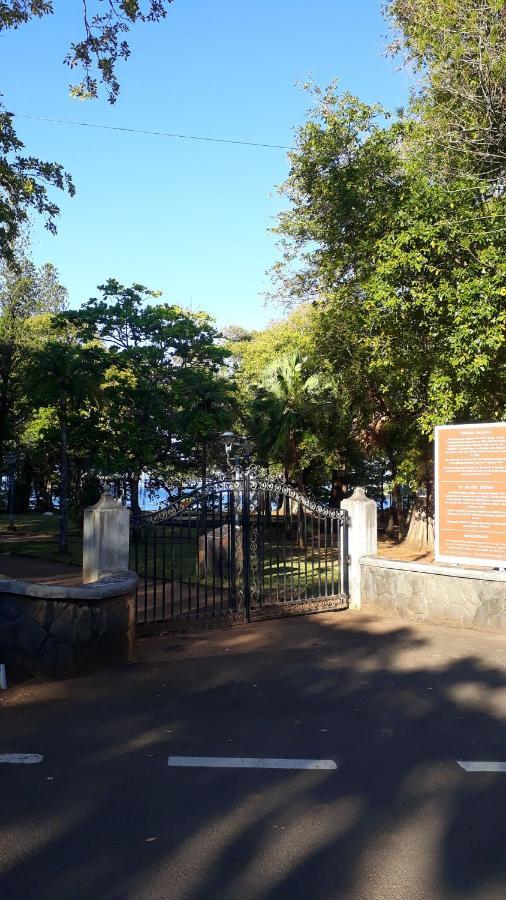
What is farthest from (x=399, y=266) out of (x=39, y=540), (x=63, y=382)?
(x=39, y=540)

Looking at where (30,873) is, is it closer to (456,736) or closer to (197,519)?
(456,736)

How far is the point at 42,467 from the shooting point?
45312mm

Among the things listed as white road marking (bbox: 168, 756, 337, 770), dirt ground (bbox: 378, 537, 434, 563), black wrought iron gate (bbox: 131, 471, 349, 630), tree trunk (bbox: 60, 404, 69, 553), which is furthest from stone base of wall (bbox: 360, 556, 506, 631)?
tree trunk (bbox: 60, 404, 69, 553)

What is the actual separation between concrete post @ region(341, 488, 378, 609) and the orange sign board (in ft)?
3.96

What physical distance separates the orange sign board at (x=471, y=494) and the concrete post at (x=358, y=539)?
1.21 metres

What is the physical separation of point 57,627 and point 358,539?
5.99m

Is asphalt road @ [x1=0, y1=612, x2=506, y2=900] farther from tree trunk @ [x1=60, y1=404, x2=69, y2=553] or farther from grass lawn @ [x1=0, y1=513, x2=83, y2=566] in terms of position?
tree trunk @ [x1=60, y1=404, x2=69, y2=553]

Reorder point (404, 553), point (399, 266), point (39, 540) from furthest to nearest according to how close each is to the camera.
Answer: point (39, 540) < point (404, 553) < point (399, 266)

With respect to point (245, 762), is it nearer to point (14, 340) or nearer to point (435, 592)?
point (435, 592)

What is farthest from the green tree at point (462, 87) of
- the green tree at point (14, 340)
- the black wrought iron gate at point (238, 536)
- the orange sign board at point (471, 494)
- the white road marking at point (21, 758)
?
the green tree at point (14, 340)

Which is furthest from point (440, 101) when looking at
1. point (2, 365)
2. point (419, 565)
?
point (2, 365)

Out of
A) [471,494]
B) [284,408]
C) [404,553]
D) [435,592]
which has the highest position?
[284,408]

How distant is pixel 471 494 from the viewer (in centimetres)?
1078

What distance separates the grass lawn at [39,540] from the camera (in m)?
21.8
